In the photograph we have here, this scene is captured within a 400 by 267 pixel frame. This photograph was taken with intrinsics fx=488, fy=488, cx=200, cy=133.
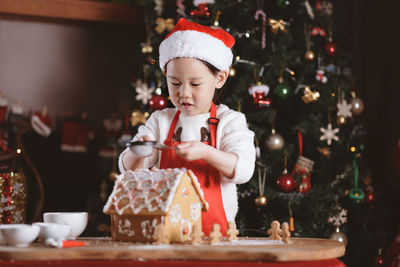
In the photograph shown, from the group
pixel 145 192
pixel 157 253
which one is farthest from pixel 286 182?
pixel 157 253

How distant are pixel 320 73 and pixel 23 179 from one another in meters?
1.94

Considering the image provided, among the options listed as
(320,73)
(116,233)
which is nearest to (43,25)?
(320,73)

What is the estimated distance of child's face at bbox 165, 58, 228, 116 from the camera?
5.53 feet

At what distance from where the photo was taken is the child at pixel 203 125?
1.68m

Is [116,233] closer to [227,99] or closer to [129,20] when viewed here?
[227,99]

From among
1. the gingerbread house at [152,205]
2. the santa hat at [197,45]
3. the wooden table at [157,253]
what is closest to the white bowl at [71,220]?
the gingerbread house at [152,205]

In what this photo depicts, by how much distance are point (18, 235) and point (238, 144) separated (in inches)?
30.1

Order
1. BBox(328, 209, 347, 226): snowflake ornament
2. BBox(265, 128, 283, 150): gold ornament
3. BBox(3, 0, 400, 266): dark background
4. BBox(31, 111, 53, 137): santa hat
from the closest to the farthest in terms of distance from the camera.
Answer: BBox(265, 128, 283, 150): gold ornament
BBox(328, 209, 347, 226): snowflake ornament
BBox(31, 111, 53, 137): santa hat
BBox(3, 0, 400, 266): dark background

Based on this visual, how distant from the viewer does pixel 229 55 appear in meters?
1.87

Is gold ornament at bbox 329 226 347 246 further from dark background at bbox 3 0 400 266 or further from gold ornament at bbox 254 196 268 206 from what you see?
dark background at bbox 3 0 400 266

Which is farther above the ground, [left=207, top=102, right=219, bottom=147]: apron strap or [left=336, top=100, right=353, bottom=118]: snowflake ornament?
[left=336, top=100, right=353, bottom=118]: snowflake ornament

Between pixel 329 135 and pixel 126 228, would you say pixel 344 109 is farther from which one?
pixel 126 228

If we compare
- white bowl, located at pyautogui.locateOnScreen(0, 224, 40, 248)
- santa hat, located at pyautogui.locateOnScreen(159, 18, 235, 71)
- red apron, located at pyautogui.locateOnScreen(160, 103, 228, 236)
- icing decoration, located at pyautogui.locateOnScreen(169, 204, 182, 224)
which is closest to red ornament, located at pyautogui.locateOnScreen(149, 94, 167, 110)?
santa hat, located at pyautogui.locateOnScreen(159, 18, 235, 71)

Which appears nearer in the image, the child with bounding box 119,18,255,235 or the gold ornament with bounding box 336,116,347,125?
the child with bounding box 119,18,255,235
